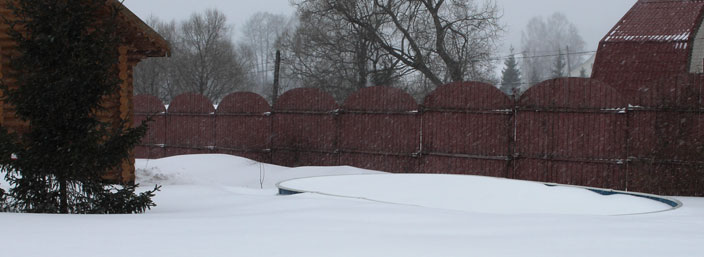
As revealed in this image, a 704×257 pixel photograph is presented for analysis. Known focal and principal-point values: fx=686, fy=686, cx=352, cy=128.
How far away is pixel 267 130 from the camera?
16.7 m

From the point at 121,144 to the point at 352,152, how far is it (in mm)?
8441

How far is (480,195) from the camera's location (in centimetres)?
903

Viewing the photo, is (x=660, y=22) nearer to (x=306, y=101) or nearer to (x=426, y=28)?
(x=426, y=28)

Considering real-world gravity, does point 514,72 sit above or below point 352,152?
above

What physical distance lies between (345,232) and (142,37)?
20.5 ft

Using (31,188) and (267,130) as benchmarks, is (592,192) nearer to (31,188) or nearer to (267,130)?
(31,188)

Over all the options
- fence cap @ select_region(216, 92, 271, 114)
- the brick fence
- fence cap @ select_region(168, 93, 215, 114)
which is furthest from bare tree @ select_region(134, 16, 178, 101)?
the brick fence

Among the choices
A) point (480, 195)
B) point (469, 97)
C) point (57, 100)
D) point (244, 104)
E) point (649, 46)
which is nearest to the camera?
point (57, 100)

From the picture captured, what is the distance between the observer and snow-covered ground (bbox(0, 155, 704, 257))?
4.74 meters

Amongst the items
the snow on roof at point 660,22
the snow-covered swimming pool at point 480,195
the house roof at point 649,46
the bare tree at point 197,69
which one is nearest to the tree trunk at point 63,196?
the snow-covered swimming pool at point 480,195

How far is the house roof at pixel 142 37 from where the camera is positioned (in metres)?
9.90

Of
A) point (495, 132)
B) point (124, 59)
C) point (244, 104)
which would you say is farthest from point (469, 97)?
A: point (124, 59)

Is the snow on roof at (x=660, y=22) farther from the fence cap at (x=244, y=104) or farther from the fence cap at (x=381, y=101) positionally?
Result: the fence cap at (x=244, y=104)

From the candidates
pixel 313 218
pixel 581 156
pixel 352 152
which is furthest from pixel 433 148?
pixel 313 218
